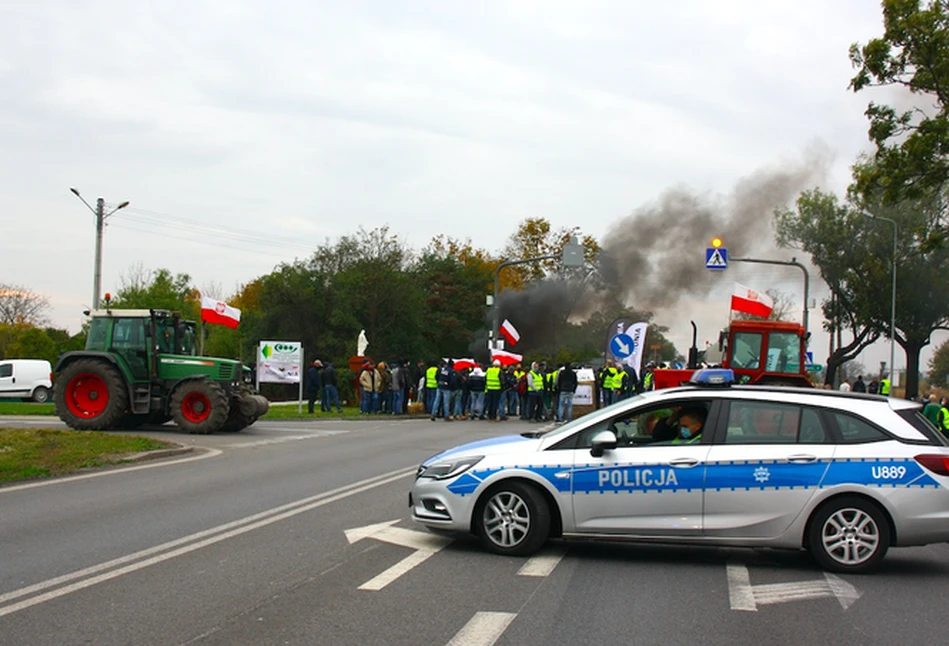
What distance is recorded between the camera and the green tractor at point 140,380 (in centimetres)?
2109

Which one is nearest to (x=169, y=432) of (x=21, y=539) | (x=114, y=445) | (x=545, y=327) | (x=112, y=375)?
(x=112, y=375)

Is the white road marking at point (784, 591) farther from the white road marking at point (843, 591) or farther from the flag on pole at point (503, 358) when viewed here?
the flag on pole at point (503, 358)

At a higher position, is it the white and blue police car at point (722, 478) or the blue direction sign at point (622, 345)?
the blue direction sign at point (622, 345)

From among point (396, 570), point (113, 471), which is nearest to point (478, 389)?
point (113, 471)

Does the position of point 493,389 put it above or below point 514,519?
above

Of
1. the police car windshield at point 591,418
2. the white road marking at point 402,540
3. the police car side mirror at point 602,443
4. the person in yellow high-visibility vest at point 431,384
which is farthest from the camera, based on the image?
the person in yellow high-visibility vest at point 431,384

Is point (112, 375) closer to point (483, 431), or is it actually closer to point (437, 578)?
point (483, 431)

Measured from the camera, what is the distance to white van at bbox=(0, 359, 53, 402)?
139 feet

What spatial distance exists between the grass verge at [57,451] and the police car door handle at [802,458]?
9803 mm

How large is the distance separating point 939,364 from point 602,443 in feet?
339

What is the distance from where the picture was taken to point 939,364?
101 meters

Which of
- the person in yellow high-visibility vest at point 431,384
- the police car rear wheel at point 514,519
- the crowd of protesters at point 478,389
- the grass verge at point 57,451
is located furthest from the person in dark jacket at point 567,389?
the police car rear wheel at point 514,519

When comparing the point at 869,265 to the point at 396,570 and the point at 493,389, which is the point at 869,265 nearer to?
the point at 493,389

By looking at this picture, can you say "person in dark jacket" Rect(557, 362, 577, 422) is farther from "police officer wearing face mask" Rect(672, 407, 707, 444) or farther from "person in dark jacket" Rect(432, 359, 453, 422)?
"police officer wearing face mask" Rect(672, 407, 707, 444)
